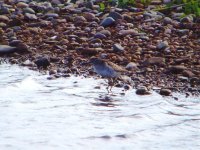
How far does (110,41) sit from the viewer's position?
790cm

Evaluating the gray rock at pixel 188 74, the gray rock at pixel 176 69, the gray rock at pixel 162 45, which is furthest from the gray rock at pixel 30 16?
the gray rock at pixel 188 74

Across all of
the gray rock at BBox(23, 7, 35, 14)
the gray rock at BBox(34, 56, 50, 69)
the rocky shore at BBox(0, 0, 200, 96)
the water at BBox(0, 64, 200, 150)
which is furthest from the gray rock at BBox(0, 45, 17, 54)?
the gray rock at BBox(23, 7, 35, 14)

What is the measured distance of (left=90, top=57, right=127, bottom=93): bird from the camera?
666 centimetres

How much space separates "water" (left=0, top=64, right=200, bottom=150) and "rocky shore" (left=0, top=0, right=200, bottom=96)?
1.00 feet

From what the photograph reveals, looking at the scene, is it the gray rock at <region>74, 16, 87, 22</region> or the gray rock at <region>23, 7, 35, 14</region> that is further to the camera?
the gray rock at <region>23, 7, 35, 14</region>

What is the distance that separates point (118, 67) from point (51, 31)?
6.38 ft

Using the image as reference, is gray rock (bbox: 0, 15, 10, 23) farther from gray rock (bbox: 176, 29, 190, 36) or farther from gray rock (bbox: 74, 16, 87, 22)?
gray rock (bbox: 176, 29, 190, 36)

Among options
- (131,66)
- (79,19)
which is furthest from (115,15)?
(131,66)

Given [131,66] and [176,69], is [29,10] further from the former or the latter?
[176,69]

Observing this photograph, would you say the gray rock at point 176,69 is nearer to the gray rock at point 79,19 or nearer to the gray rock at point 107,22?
the gray rock at point 107,22

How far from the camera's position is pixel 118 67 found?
6.86m

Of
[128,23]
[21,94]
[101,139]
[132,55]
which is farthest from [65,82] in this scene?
[128,23]

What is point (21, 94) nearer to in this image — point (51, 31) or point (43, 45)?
point (43, 45)

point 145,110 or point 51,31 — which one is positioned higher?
point 51,31
